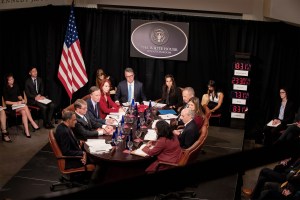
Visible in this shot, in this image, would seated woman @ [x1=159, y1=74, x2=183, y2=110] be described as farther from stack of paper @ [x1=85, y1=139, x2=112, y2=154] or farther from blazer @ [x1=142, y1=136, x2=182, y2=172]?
blazer @ [x1=142, y1=136, x2=182, y2=172]

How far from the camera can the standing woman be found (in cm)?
775

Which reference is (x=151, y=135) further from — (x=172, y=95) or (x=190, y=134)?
(x=172, y=95)

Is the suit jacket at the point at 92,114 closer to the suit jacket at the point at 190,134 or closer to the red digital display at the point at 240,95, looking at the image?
the suit jacket at the point at 190,134

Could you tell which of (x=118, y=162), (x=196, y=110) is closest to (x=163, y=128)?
(x=118, y=162)

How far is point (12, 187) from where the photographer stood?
5.86 metres

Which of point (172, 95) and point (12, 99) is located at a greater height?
point (172, 95)

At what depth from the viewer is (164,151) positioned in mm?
5105

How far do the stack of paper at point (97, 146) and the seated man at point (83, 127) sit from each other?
18 centimetres

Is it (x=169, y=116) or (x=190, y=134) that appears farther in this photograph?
(x=169, y=116)

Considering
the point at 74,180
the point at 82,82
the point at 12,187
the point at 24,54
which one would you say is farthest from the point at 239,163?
the point at 24,54

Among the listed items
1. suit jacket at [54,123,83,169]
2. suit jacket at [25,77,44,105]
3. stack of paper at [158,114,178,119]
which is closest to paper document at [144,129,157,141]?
stack of paper at [158,114,178,119]

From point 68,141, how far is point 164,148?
112 cm

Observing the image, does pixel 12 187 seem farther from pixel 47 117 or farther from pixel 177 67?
pixel 177 67

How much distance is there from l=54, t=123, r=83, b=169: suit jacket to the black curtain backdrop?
3.70 meters
